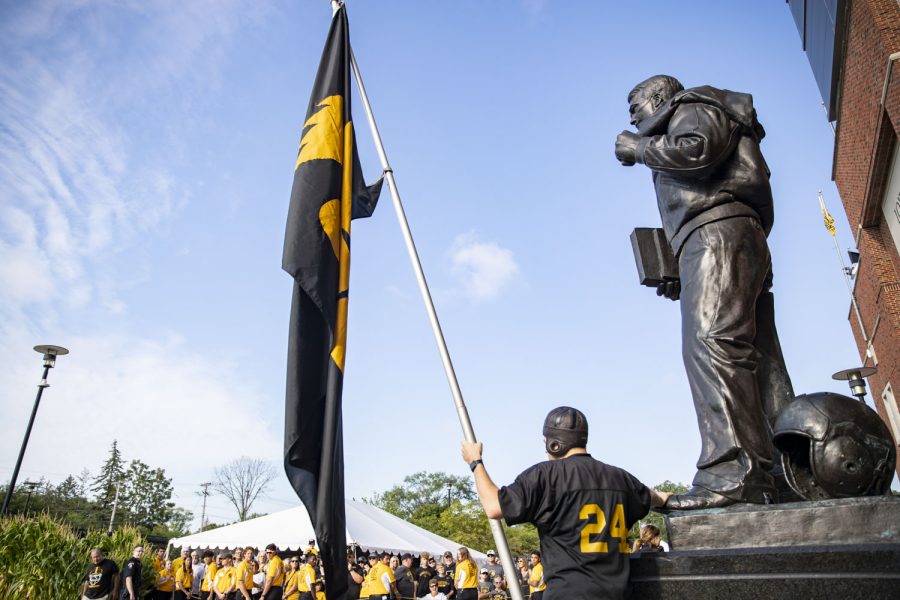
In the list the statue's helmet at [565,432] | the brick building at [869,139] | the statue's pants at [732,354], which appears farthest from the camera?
the brick building at [869,139]

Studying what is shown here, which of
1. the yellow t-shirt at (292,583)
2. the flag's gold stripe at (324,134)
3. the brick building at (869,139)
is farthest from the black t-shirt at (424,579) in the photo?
the brick building at (869,139)

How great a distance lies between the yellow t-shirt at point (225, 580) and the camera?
1544 centimetres

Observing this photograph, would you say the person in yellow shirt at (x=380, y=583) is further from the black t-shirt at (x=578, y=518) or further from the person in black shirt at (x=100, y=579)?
the black t-shirt at (x=578, y=518)

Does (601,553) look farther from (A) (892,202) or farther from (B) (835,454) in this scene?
(A) (892,202)

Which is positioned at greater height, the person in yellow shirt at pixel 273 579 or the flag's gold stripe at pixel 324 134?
the flag's gold stripe at pixel 324 134

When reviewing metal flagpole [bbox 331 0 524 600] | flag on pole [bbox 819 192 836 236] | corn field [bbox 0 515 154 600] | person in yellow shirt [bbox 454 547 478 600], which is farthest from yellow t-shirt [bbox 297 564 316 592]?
flag on pole [bbox 819 192 836 236]

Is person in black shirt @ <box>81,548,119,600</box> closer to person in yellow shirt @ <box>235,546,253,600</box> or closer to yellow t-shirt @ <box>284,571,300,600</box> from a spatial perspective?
yellow t-shirt @ <box>284,571,300,600</box>

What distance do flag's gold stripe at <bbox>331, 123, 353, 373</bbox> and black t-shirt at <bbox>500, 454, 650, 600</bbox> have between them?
1.94 metres

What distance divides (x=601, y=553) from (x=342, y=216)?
3158 millimetres

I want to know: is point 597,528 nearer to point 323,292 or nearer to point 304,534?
point 323,292

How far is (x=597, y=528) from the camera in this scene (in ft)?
7.59

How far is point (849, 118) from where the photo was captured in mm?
17641

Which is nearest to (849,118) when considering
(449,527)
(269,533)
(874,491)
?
(874,491)

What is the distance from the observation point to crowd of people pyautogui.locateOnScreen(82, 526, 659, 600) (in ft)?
36.4
